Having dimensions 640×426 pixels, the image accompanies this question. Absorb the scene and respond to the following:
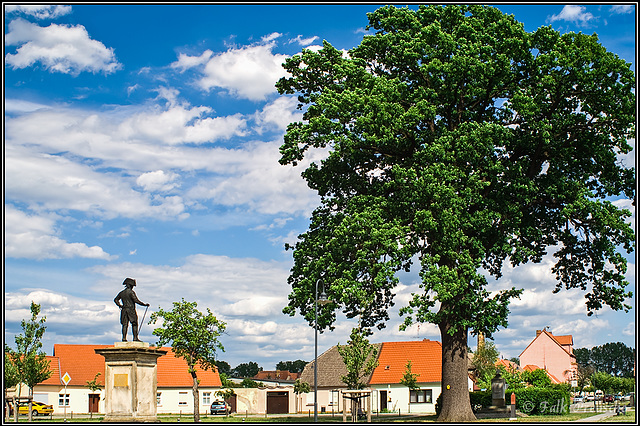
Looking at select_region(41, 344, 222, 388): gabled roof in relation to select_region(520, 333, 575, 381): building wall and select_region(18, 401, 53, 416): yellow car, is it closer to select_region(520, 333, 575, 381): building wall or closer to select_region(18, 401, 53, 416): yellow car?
select_region(18, 401, 53, 416): yellow car

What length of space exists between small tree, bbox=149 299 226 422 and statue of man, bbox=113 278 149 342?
76.7 ft

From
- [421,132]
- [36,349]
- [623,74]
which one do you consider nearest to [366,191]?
[421,132]

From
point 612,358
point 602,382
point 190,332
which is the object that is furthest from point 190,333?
point 612,358

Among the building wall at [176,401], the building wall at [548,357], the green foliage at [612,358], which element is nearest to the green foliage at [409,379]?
the building wall at [176,401]

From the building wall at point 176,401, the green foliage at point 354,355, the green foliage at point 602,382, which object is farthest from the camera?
the green foliage at point 602,382

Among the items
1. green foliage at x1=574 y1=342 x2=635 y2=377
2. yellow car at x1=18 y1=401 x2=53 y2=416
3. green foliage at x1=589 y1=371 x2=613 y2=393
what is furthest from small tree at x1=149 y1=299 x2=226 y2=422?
green foliage at x1=574 y1=342 x2=635 y2=377

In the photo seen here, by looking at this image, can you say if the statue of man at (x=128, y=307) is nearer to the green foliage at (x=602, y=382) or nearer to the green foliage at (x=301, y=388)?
the green foliage at (x=301, y=388)

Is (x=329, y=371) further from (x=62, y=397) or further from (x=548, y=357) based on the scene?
(x=548, y=357)

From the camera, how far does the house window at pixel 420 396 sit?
59.2 meters

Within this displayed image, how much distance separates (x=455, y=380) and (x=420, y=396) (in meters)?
33.6

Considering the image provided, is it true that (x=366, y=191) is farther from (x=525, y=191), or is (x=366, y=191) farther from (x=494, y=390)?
(x=494, y=390)

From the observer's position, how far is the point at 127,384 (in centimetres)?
2084

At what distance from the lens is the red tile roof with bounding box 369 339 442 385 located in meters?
60.5

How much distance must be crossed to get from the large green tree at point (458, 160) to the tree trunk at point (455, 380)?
55 mm
